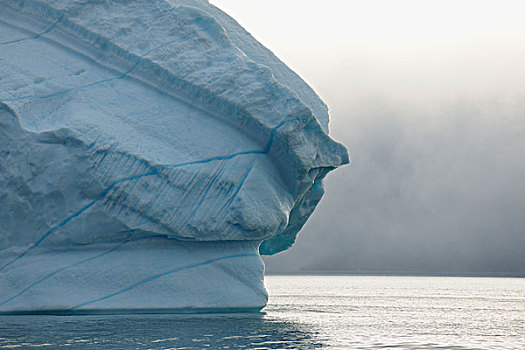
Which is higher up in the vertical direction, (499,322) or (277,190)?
(277,190)

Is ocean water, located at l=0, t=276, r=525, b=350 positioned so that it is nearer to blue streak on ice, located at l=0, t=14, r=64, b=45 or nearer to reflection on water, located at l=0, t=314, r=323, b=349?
reflection on water, located at l=0, t=314, r=323, b=349

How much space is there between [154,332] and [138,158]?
3.29 m

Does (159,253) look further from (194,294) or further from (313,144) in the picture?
(313,144)

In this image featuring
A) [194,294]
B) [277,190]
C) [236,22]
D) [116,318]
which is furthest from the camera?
[236,22]

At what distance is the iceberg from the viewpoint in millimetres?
10633

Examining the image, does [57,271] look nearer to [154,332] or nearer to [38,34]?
[154,332]

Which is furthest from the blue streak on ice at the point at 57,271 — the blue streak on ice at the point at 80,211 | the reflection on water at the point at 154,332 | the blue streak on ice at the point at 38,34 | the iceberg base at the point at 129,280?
the blue streak on ice at the point at 38,34

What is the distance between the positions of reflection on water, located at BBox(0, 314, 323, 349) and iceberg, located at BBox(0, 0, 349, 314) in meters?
0.64

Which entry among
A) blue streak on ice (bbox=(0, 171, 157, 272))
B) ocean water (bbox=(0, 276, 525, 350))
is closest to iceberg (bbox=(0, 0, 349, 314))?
blue streak on ice (bbox=(0, 171, 157, 272))

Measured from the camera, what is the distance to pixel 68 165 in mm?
10688

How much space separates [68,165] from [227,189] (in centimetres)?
272

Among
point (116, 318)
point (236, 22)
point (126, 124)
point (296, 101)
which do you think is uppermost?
point (236, 22)

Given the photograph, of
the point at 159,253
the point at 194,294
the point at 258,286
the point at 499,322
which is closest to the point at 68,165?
the point at 159,253

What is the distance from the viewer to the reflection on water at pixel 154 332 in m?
7.45
